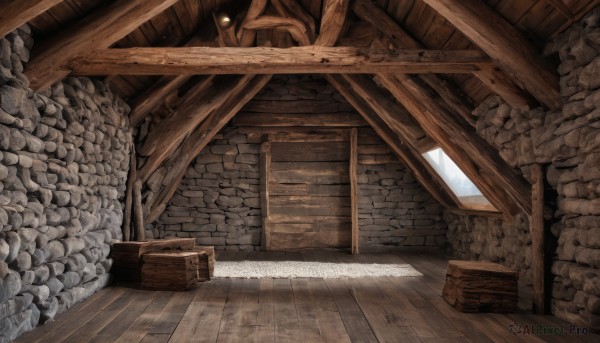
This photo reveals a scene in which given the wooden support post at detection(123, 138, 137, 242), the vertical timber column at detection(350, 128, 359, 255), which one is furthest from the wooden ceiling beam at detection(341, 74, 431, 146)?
the wooden support post at detection(123, 138, 137, 242)

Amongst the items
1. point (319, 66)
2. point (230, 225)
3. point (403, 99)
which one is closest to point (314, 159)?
point (230, 225)

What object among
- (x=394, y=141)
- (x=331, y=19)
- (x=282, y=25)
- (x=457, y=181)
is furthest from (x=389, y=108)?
(x=331, y=19)

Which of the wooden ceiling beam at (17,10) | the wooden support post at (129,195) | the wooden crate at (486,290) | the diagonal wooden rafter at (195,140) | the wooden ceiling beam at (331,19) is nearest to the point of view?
the wooden ceiling beam at (17,10)

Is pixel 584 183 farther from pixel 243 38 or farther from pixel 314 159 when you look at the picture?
pixel 314 159

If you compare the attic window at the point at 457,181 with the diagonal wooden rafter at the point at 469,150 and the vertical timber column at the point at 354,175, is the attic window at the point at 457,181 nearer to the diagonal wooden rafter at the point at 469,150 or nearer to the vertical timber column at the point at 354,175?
the diagonal wooden rafter at the point at 469,150

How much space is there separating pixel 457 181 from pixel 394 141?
1.10m

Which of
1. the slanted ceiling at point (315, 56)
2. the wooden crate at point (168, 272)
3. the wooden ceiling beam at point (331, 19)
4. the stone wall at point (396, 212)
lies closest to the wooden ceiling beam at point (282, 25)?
the slanted ceiling at point (315, 56)

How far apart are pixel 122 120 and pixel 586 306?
4418 millimetres

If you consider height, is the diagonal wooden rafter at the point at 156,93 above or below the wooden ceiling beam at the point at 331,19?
below

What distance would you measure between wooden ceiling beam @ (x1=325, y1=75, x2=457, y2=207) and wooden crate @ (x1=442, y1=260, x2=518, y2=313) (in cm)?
275

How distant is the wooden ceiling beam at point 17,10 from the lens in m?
2.53

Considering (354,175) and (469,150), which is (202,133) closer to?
(354,175)

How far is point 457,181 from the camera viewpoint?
5852 mm

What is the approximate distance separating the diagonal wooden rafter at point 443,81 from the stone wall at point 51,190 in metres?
2.67
